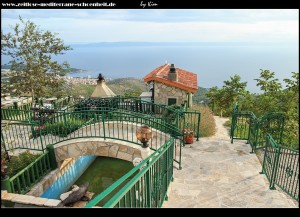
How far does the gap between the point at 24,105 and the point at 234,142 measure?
11.9m

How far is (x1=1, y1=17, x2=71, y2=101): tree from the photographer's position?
12.8m

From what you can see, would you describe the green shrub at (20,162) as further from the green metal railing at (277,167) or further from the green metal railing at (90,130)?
the green metal railing at (277,167)

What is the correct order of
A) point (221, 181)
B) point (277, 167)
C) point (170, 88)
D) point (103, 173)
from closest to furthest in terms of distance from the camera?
point (277, 167) → point (221, 181) → point (103, 173) → point (170, 88)

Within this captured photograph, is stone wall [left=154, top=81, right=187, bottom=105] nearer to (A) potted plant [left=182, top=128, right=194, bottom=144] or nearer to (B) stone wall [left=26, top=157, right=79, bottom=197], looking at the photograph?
(A) potted plant [left=182, top=128, right=194, bottom=144]

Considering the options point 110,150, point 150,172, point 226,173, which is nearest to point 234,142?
point 226,173

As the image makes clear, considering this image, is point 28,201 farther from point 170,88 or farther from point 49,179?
point 170,88

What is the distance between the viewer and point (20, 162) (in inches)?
303

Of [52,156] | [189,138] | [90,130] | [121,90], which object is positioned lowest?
[121,90]

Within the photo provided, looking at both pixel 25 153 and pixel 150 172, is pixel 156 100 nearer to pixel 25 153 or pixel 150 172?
pixel 25 153

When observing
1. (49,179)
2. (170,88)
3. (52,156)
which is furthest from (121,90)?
(49,179)

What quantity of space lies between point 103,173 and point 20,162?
11.2 feet

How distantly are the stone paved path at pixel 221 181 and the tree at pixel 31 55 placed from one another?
9.84m

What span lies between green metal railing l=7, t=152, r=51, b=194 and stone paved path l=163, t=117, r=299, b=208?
15.0 ft

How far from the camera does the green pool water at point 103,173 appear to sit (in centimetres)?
908
